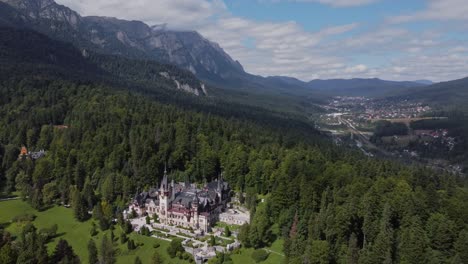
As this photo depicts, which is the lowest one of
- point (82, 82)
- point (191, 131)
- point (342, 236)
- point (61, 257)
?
point (61, 257)

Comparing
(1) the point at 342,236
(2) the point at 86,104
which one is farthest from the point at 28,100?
(1) the point at 342,236

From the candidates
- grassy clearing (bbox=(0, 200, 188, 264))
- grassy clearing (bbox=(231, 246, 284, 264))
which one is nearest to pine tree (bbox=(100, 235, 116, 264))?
grassy clearing (bbox=(0, 200, 188, 264))

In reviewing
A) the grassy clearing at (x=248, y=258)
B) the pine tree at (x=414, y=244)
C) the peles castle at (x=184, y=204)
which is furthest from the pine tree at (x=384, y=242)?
the peles castle at (x=184, y=204)

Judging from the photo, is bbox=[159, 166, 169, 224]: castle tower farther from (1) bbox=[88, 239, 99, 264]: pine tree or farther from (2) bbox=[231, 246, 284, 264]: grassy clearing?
(2) bbox=[231, 246, 284, 264]: grassy clearing

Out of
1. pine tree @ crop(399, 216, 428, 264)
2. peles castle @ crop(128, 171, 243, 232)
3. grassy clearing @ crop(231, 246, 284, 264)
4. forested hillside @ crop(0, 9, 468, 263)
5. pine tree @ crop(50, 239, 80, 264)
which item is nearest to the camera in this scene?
pine tree @ crop(399, 216, 428, 264)

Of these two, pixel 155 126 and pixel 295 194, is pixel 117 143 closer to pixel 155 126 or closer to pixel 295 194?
pixel 155 126

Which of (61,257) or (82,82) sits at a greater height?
(82,82)
